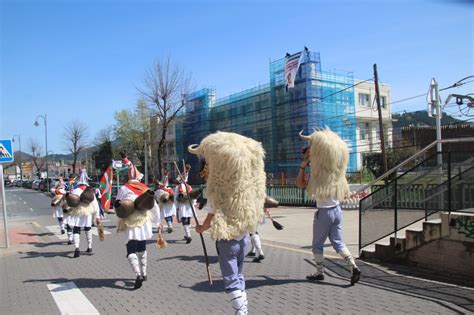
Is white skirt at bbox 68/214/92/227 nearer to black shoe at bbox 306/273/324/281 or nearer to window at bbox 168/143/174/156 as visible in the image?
black shoe at bbox 306/273/324/281

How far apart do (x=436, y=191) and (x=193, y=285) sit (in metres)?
4.39

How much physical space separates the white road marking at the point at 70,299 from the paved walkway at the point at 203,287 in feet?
0.13

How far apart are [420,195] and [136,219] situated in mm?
4939

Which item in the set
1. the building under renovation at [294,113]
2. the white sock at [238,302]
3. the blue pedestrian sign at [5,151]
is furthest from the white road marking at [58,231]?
A: the building under renovation at [294,113]

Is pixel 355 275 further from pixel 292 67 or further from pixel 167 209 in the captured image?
pixel 292 67

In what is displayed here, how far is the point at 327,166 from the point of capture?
620cm

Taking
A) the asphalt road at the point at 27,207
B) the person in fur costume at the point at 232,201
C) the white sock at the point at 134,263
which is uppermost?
the person in fur costume at the point at 232,201

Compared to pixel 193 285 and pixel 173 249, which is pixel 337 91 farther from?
pixel 193 285

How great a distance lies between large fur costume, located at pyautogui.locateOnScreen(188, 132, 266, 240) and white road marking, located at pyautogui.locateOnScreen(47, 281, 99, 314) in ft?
7.70

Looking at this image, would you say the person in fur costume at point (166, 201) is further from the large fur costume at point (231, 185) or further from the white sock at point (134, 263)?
the large fur costume at point (231, 185)

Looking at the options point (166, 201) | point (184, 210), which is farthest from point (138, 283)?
point (166, 201)

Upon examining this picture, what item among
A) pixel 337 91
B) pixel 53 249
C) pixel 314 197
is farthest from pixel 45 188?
pixel 314 197

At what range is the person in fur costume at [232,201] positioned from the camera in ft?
14.2

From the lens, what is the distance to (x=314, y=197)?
20.6 feet
